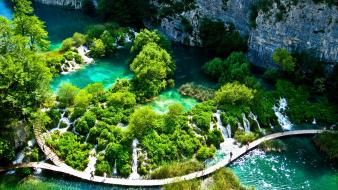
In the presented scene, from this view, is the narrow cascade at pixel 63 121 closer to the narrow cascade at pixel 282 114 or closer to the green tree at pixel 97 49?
the green tree at pixel 97 49

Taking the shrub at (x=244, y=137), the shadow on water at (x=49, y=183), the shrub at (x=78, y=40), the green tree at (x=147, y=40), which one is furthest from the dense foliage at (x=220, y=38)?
the shadow on water at (x=49, y=183)

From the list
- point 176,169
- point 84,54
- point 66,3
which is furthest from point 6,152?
point 66,3

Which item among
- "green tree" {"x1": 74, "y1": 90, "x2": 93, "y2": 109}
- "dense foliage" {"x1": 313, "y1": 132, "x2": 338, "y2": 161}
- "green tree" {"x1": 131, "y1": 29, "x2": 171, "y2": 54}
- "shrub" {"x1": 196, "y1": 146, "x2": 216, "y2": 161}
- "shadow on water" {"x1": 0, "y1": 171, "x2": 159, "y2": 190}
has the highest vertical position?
Answer: "green tree" {"x1": 131, "y1": 29, "x2": 171, "y2": 54}

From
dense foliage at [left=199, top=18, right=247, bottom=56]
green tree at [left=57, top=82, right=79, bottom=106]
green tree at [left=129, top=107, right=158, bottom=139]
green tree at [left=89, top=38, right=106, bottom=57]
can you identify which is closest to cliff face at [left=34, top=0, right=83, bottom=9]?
green tree at [left=89, top=38, right=106, bottom=57]

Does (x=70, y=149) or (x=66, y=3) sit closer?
(x=70, y=149)

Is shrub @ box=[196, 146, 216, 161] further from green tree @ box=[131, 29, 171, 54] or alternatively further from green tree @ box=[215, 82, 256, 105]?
green tree @ box=[131, 29, 171, 54]

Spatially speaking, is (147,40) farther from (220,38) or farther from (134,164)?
(134,164)

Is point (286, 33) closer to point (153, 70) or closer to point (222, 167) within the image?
point (153, 70)
